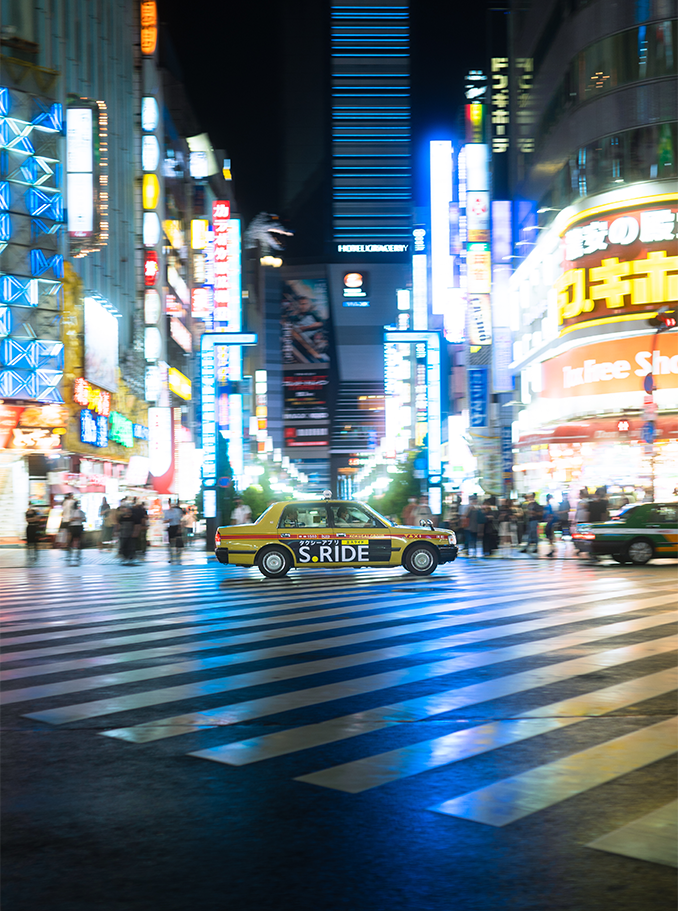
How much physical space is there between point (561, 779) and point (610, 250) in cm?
3210

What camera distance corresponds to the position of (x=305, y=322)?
186750 mm

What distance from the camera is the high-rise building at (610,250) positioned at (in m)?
34.2

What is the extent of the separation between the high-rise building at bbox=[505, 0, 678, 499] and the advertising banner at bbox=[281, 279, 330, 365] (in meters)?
144

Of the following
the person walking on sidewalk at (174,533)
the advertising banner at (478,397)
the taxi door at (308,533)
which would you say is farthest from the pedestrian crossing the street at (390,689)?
the advertising banner at (478,397)

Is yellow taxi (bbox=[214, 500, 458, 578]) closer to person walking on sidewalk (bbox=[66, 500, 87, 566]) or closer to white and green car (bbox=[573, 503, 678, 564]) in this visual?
white and green car (bbox=[573, 503, 678, 564])

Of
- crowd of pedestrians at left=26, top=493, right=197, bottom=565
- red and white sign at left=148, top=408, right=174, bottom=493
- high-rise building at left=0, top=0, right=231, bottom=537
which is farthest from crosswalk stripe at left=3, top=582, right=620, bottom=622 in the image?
red and white sign at left=148, top=408, right=174, bottom=493

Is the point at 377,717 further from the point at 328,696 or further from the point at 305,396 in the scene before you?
the point at 305,396

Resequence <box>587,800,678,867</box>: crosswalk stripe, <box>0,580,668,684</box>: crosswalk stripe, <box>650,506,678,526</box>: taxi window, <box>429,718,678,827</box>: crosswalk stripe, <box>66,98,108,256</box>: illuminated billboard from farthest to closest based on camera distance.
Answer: <box>66,98,108,256</box>: illuminated billboard, <box>650,506,678,526</box>: taxi window, <box>0,580,668,684</box>: crosswalk stripe, <box>429,718,678,827</box>: crosswalk stripe, <box>587,800,678,867</box>: crosswalk stripe

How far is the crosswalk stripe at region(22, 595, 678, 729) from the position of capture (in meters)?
7.31

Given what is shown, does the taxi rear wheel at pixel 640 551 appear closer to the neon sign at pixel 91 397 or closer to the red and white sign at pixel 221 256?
the neon sign at pixel 91 397

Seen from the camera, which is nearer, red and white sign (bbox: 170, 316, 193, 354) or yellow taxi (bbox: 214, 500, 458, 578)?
yellow taxi (bbox: 214, 500, 458, 578)

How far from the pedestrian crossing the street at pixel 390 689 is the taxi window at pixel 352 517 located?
13.7ft

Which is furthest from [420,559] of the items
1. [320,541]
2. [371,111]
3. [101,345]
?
[371,111]

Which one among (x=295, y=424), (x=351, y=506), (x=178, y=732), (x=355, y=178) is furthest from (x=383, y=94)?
(x=178, y=732)
